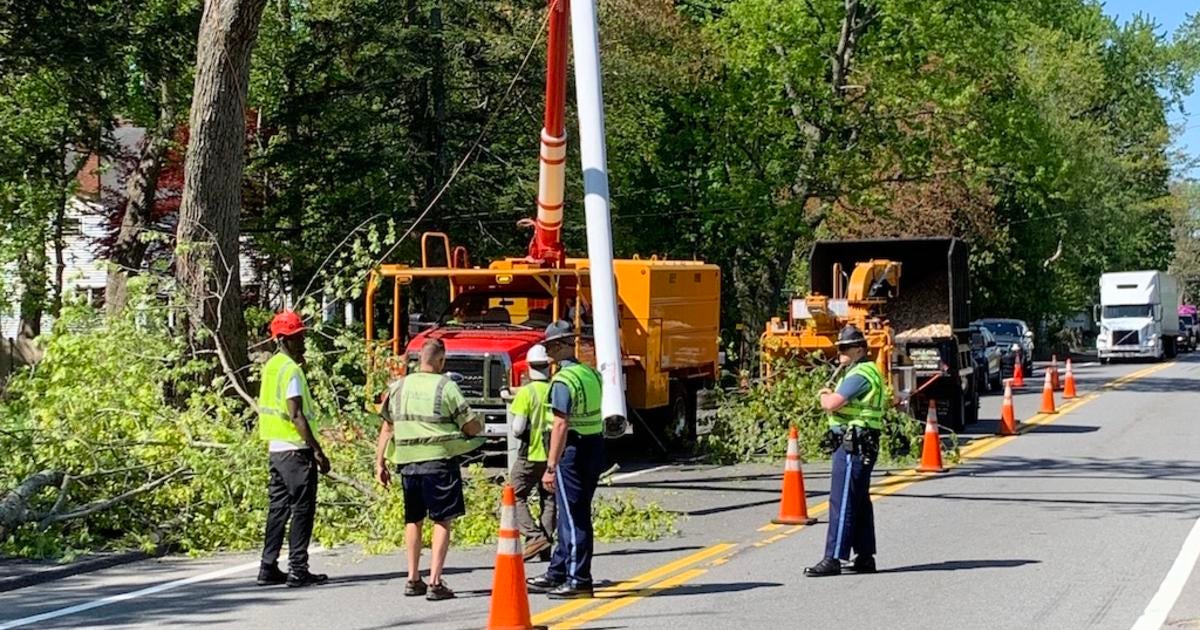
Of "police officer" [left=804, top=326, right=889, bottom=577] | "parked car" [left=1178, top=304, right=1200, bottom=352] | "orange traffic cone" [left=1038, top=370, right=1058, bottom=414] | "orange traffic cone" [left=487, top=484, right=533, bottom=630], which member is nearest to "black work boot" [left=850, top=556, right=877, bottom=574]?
"police officer" [left=804, top=326, right=889, bottom=577]

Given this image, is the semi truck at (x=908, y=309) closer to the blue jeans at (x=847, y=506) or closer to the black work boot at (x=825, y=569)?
the blue jeans at (x=847, y=506)

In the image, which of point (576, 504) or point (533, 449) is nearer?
point (576, 504)

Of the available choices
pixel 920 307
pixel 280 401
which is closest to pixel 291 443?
pixel 280 401

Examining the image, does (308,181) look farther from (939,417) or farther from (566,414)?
(566,414)

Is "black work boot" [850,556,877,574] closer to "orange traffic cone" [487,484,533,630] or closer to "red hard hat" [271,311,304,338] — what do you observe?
"orange traffic cone" [487,484,533,630]

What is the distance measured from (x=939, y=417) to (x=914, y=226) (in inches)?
933

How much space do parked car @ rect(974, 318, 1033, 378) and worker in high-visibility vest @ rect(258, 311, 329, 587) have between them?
37.7m

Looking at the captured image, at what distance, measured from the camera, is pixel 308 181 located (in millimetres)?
32312

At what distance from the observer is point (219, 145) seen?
17594mm

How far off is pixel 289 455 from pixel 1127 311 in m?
53.2

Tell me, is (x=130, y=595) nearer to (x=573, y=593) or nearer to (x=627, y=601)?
(x=573, y=593)

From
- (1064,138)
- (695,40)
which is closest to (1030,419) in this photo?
(695,40)

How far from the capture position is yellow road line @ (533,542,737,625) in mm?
9680

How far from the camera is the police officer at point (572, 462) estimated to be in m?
10.0
